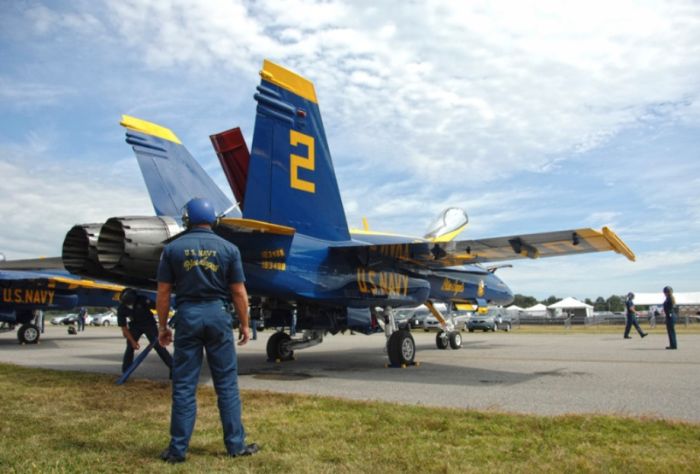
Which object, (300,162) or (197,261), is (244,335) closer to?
(197,261)

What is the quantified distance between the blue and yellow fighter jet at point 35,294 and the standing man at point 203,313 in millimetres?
15253

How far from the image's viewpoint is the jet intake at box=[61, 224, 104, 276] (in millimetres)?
7543

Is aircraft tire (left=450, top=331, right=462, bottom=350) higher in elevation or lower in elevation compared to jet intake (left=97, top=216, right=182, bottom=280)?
lower

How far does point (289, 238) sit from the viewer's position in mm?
8695

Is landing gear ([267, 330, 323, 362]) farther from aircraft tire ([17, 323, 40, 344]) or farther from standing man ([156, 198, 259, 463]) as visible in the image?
aircraft tire ([17, 323, 40, 344])

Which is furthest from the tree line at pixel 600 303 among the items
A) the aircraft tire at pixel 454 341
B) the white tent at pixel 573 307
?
the aircraft tire at pixel 454 341

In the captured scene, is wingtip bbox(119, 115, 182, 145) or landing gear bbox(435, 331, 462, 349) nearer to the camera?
wingtip bbox(119, 115, 182, 145)

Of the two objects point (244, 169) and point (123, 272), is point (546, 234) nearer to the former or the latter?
point (244, 169)

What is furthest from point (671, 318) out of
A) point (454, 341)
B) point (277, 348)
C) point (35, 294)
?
point (35, 294)

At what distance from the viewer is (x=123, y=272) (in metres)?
7.39

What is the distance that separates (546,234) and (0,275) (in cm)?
1734

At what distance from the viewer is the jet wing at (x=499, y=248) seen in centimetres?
827

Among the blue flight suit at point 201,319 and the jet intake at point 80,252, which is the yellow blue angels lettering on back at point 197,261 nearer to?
the blue flight suit at point 201,319

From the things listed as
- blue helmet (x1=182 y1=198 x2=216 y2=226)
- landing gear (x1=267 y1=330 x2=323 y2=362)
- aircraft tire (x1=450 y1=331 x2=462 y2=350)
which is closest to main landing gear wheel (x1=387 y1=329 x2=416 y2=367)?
landing gear (x1=267 y1=330 x2=323 y2=362)
